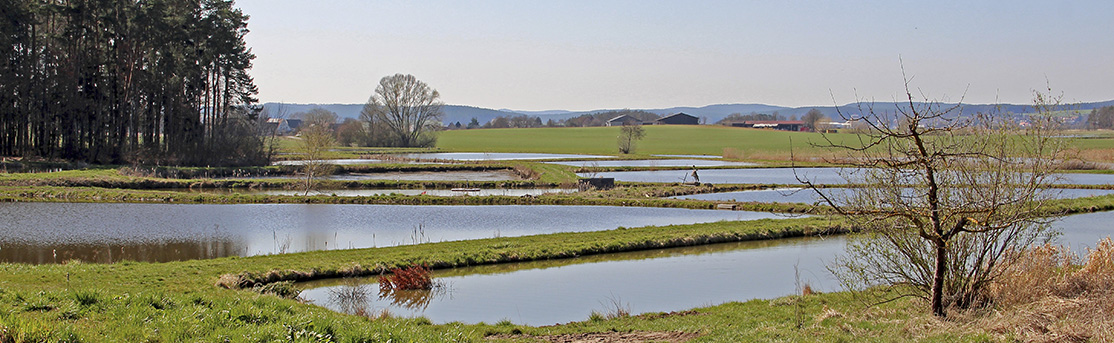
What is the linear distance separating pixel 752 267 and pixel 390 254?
32.5 feet

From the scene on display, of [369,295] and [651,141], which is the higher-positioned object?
[651,141]

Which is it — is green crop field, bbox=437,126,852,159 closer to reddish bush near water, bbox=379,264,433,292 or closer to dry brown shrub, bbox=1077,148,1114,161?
dry brown shrub, bbox=1077,148,1114,161

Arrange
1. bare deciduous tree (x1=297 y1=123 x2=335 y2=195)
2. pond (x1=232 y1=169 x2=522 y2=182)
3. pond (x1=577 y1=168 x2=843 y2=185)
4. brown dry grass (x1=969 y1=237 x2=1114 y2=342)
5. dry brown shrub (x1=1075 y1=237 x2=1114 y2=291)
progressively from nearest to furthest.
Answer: brown dry grass (x1=969 y1=237 x2=1114 y2=342)
dry brown shrub (x1=1075 y1=237 x2=1114 y2=291)
bare deciduous tree (x1=297 y1=123 x2=335 y2=195)
pond (x1=577 y1=168 x2=843 y2=185)
pond (x1=232 y1=169 x2=522 y2=182)

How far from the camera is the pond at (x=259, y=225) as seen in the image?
23125 millimetres

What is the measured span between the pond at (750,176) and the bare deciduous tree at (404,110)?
60.1 m

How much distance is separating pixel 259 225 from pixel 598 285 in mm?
15645

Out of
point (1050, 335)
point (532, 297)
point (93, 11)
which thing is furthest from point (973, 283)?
point (93, 11)

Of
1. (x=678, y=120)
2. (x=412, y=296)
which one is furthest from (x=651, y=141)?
(x=412, y=296)

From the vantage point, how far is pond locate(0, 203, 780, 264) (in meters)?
23.1

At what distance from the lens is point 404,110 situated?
117 meters

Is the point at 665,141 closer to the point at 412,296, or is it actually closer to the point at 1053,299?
the point at 412,296

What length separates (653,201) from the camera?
3838 cm

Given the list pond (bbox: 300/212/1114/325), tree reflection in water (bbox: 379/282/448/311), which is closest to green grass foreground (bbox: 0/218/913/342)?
pond (bbox: 300/212/1114/325)

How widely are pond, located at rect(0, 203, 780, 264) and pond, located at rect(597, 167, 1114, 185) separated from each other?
60.6ft
